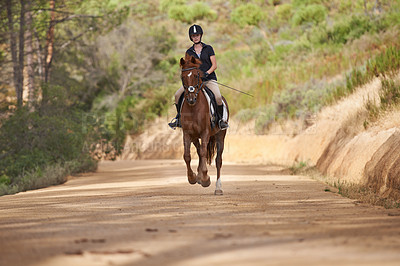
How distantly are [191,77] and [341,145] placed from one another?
820 centimetres

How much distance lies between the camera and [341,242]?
6.36 m

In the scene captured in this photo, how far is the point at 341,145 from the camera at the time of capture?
19672 mm

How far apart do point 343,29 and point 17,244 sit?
41.0m

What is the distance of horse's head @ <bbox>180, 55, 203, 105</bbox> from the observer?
13008 millimetres

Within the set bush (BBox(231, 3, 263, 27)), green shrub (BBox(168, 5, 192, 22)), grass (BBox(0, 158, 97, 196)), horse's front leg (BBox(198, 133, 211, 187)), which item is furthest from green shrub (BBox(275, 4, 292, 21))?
horse's front leg (BBox(198, 133, 211, 187))

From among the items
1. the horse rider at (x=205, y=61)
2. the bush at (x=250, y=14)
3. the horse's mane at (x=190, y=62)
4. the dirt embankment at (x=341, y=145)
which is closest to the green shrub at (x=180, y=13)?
the bush at (x=250, y=14)

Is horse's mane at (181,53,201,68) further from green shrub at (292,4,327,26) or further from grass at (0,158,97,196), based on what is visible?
green shrub at (292,4,327,26)

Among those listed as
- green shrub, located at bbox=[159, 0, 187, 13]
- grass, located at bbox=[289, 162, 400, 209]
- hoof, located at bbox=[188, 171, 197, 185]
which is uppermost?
green shrub, located at bbox=[159, 0, 187, 13]

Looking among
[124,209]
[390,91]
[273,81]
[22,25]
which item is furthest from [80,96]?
[124,209]

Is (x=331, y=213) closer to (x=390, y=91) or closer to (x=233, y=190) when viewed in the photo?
(x=233, y=190)

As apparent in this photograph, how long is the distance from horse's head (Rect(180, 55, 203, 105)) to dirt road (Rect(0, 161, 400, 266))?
2.34m

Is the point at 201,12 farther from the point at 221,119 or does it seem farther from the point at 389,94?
the point at 221,119

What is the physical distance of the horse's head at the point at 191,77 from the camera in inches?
512

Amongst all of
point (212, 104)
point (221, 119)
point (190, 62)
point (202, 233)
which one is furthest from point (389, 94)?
point (202, 233)
